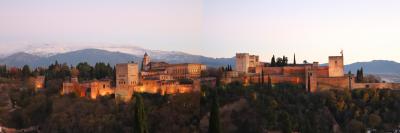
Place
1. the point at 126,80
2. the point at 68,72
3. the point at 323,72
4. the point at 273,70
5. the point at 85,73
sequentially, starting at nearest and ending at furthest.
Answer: the point at 323,72, the point at 126,80, the point at 273,70, the point at 85,73, the point at 68,72

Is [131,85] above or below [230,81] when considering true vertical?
below

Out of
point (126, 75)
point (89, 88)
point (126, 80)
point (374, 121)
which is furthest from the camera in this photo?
point (89, 88)

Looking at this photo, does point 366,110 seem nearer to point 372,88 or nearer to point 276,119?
point 372,88

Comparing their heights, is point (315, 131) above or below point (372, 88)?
below

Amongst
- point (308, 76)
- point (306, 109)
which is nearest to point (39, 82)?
point (308, 76)

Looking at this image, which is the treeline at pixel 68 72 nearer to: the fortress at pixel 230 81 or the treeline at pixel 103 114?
the fortress at pixel 230 81

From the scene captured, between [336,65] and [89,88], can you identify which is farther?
[89,88]

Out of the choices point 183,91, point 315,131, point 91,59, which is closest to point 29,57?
point 91,59

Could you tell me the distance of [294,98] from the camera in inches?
1320

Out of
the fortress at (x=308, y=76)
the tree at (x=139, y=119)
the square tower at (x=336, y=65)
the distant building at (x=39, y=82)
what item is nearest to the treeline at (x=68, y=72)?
the distant building at (x=39, y=82)

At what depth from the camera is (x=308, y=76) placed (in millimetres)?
34844

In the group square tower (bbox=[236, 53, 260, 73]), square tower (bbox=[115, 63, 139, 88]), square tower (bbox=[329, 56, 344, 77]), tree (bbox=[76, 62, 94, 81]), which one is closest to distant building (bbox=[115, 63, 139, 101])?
square tower (bbox=[115, 63, 139, 88])

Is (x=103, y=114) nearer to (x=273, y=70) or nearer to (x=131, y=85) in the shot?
(x=131, y=85)

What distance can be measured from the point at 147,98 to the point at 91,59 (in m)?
106
